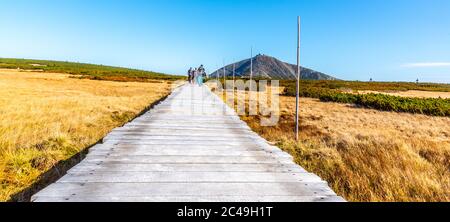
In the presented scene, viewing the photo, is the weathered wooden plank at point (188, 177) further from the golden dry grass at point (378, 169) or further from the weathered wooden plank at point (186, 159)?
the golden dry grass at point (378, 169)

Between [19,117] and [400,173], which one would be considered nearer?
[400,173]

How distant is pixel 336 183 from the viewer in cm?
577

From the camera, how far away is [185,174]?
13.4 ft

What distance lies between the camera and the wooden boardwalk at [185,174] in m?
3.31

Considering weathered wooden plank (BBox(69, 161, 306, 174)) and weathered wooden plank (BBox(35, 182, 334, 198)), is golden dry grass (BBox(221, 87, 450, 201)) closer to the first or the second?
weathered wooden plank (BBox(69, 161, 306, 174))

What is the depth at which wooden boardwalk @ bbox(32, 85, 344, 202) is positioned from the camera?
331 cm

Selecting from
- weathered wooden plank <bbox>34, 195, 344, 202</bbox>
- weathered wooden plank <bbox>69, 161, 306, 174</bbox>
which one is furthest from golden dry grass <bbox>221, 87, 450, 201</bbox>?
weathered wooden plank <bbox>34, 195, 344, 202</bbox>

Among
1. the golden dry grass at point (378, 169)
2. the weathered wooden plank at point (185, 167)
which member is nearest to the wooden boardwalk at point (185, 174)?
the weathered wooden plank at point (185, 167)

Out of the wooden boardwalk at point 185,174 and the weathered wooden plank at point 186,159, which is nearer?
the wooden boardwalk at point 185,174
